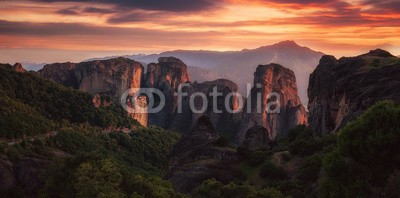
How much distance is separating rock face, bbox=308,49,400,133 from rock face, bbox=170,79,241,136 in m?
75.8

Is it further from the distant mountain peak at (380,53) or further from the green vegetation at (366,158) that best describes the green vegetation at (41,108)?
the green vegetation at (366,158)

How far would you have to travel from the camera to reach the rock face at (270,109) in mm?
145000

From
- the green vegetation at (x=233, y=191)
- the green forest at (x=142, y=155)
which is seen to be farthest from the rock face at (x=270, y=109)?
the green vegetation at (x=233, y=191)

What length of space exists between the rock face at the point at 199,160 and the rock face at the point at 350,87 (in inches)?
610

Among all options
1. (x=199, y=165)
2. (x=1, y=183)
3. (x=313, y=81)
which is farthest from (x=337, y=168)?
(x=313, y=81)

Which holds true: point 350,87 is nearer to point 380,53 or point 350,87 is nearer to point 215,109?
point 380,53

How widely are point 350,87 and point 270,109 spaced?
7689 cm

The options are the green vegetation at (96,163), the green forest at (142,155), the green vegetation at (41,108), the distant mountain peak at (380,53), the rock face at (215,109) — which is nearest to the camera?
the green forest at (142,155)

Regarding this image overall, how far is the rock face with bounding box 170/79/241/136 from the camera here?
551ft

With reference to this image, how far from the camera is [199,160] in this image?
6581cm

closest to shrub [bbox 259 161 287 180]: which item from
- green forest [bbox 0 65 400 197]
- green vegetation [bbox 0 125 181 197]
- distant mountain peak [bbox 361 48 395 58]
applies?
green forest [bbox 0 65 400 197]

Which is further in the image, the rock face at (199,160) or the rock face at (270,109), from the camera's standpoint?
the rock face at (270,109)

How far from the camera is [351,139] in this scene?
33875 millimetres

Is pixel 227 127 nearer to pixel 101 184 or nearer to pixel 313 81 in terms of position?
pixel 313 81
